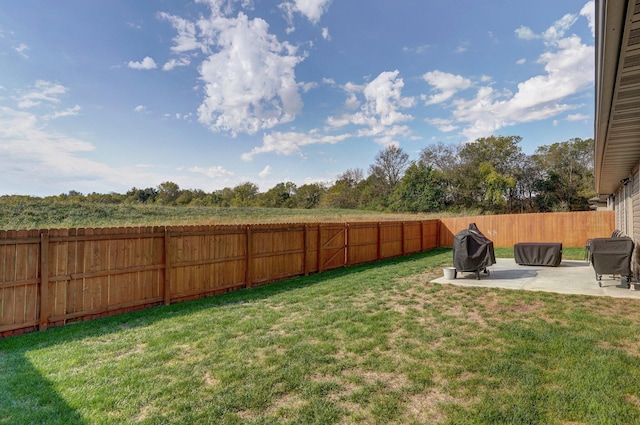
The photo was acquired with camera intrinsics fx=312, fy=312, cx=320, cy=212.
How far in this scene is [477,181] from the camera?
34219mm

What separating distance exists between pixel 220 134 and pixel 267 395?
15.9m

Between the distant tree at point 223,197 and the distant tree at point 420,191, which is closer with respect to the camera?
the distant tree at point 420,191

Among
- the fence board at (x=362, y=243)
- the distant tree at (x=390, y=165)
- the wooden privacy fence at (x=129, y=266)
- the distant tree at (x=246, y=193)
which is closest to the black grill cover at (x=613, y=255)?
the fence board at (x=362, y=243)

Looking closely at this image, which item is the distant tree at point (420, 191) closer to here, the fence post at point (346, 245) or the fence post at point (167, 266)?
the fence post at point (346, 245)

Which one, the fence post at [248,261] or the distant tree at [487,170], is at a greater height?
the distant tree at [487,170]

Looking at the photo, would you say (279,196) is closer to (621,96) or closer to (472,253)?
(472,253)

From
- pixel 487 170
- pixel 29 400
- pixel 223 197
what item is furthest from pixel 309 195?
pixel 29 400

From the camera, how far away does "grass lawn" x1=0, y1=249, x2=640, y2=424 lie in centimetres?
229

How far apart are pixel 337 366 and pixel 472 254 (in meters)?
6.04

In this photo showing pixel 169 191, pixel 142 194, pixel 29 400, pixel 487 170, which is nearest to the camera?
pixel 29 400

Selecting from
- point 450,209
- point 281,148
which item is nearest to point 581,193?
point 450,209

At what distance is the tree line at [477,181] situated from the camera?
1257 inches

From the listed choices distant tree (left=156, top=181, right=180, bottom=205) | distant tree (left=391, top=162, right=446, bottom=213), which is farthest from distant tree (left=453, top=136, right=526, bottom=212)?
distant tree (left=156, top=181, right=180, bottom=205)

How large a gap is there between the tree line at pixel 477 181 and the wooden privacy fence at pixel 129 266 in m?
24.9
